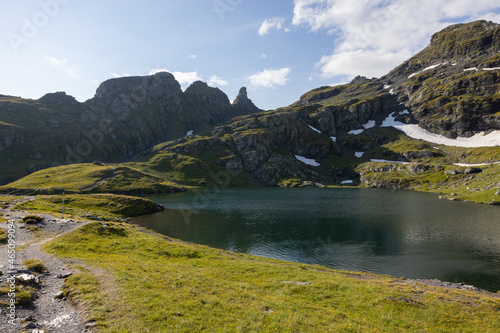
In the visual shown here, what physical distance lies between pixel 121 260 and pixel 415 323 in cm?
3233

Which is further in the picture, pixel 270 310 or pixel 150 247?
pixel 150 247

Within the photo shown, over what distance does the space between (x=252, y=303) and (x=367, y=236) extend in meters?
55.5

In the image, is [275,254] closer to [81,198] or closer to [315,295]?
[315,295]

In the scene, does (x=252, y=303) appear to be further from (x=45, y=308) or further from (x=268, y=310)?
(x=45, y=308)

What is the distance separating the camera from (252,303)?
64.2ft

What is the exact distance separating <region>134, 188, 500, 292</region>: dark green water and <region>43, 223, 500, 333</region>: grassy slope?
2171 centimetres

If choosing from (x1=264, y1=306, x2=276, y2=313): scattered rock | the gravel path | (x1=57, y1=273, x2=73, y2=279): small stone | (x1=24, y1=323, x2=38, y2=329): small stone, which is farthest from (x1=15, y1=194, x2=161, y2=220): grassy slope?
(x1=264, y1=306, x2=276, y2=313): scattered rock

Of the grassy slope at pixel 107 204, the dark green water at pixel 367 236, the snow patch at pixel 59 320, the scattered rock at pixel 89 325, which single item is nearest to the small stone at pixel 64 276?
the snow patch at pixel 59 320

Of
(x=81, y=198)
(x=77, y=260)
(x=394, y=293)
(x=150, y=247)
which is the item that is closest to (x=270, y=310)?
(x=394, y=293)

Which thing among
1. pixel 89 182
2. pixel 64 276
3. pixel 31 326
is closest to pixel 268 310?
pixel 31 326

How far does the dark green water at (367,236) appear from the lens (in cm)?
4600

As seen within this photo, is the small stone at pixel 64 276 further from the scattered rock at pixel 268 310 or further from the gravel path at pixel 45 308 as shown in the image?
the scattered rock at pixel 268 310

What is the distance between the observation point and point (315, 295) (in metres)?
23.6

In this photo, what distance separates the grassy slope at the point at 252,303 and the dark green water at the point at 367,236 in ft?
71.2
